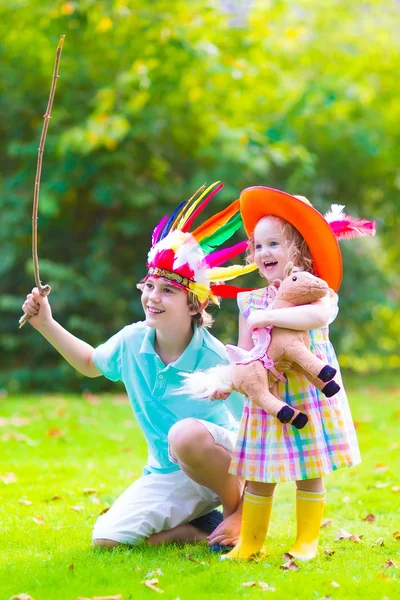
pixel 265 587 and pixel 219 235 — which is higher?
pixel 219 235

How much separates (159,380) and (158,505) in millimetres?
517

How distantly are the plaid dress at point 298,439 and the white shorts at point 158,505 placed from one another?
0.91 feet

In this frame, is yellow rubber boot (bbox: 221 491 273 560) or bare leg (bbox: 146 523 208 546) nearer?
yellow rubber boot (bbox: 221 491 273 560)

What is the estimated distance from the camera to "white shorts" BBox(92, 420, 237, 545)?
3287 mm

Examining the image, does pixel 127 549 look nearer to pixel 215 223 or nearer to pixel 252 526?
pixel 252 526

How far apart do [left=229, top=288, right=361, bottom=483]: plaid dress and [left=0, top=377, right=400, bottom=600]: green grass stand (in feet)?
1.15

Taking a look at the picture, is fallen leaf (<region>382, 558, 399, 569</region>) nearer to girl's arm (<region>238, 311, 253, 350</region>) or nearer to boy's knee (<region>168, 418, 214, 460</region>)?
boy's knee (<region>168, 418, 214, 460</region>)

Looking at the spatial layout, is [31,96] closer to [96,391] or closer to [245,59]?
[245,59]

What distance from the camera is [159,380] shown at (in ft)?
11.0

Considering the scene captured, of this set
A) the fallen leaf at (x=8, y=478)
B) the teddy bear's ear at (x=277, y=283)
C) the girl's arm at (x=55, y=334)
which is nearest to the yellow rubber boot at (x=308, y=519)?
the teddy bear's ear at (x=277, y=283)

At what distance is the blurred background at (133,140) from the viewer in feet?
31.8

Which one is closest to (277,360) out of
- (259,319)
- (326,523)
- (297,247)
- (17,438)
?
(259,319)

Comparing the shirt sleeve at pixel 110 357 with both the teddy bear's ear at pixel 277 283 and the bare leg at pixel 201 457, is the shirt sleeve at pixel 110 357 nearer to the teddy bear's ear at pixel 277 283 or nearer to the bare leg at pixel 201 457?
the bare leg at pixel 201 457

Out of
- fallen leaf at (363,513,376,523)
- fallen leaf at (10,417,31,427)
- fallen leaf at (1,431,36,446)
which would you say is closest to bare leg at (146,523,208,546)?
fallen leaf at (363,513,376,523)
